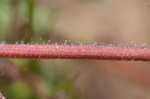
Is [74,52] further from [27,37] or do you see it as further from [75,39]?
[75,39]

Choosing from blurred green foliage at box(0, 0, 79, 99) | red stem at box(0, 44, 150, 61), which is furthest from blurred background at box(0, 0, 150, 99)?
red stem at box(0, 44, 150, 61)

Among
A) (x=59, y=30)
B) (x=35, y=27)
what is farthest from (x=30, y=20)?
(x=59, y=30)

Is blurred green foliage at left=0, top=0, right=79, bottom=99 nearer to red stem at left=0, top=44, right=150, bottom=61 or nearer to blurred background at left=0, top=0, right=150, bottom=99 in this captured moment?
blurred background at left=0, top=0, right=150, bottom=99

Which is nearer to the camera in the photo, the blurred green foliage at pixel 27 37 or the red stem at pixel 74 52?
the red stem at pixel 74 52

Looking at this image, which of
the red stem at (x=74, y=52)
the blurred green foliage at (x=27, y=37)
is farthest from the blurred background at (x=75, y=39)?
the red stem at (x=74, y=52)

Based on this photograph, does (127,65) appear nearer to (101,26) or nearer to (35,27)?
(101,26)

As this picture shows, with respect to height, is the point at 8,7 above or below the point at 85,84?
above

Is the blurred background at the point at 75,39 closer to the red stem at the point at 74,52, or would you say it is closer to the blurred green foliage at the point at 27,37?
the blurred green foliage at the point at 27,37
